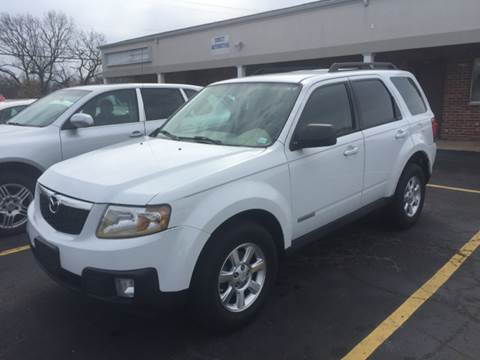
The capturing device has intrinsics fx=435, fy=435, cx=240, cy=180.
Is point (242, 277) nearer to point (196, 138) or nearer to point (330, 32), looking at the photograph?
point (196, 138)

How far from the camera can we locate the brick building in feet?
37.0

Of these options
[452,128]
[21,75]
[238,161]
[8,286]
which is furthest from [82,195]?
[21,75]

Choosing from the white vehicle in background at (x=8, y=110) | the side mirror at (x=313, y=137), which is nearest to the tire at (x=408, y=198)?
the side mirror at (x=313, y=137)

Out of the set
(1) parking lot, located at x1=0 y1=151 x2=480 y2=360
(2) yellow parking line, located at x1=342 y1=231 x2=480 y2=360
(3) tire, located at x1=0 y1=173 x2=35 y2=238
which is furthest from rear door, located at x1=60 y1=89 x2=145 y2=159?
(2) yellow parking line, located at x1=342 y1=231 x2=480 y2=360

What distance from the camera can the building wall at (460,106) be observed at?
12781 mm

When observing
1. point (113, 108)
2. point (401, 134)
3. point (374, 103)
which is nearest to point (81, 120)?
point (113, 108)

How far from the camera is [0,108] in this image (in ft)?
27.5

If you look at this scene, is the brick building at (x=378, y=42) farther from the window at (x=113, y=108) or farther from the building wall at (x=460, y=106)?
the window at (x=113, y=108)

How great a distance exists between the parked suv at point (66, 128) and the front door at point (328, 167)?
2965 millimetres

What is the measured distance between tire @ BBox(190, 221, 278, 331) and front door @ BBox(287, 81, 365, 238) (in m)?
0.47

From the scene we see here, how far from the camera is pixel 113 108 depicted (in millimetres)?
6039

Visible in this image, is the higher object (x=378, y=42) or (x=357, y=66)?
(x=378, y=42)

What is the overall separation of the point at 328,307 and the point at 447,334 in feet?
2.80

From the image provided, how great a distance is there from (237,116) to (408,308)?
2.10 meters
